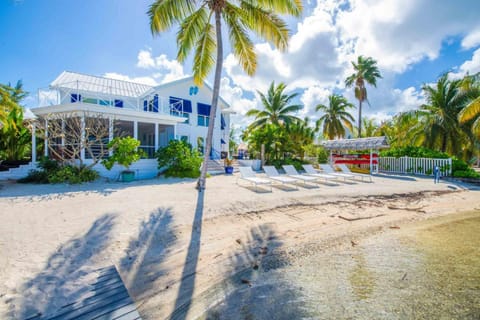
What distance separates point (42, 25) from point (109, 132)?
566 cm

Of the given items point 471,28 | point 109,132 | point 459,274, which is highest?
point 471,28

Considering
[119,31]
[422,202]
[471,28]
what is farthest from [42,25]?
[471,28]

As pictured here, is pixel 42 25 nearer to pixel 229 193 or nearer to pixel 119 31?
pixel 119 31

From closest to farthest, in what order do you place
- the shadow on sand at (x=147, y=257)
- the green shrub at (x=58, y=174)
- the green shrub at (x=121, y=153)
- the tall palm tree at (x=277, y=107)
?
the shadow on sand at (x=147, y=257) < the green shrub at (x=58, y=174) < the green shrub at (x=121, y=153) < the tall palm tree at (x=277, y=107)

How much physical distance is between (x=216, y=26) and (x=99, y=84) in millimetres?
14118

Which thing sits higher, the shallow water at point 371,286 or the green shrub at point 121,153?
the green shrub at point 121,153

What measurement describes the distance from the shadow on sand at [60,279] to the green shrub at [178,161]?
374 inches

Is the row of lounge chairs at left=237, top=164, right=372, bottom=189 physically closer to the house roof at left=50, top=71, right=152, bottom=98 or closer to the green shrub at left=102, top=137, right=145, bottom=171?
the green shrub at left=102, top=137, right=145, bottom=171

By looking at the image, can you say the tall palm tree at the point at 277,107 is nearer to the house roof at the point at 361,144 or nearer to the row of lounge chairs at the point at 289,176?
the house roof at the point at 361,144

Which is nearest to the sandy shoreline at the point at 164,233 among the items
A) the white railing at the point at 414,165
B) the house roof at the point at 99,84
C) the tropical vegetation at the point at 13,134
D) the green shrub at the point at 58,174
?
the green shrub at the point at 58,174

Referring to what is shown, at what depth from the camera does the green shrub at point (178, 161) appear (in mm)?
14211

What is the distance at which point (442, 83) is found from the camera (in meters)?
18.3

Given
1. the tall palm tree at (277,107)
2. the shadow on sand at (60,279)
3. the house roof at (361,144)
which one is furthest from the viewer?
the tall palm tree at (277,107)

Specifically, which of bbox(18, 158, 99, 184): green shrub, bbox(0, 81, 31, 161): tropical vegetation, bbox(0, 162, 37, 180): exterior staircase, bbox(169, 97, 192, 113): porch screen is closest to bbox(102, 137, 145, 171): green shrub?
bbox(18, 158, 99, 184): green shrub
